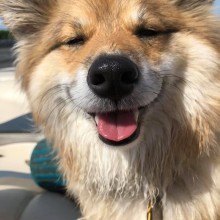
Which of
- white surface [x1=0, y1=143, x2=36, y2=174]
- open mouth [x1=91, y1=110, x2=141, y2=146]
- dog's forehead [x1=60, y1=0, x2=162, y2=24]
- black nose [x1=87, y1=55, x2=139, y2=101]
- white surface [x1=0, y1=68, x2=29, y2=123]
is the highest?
dog's forehead [x1=60, y1=0, x2=162, y2=24]

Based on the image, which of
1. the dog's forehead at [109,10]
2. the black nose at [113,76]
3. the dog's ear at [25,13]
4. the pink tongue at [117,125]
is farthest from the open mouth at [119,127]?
the dog's ear at [25,13]

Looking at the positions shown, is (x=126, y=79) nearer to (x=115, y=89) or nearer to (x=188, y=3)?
(x=115, y=89)

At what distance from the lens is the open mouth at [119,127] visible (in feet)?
8.50

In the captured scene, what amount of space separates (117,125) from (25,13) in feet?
3.76

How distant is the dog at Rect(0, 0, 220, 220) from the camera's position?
2.63 meters

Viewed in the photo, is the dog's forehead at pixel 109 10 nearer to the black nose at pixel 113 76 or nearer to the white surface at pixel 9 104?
the black nose at pixel 113 76

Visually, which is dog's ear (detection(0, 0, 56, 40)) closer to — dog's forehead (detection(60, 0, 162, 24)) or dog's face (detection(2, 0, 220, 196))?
dog's face (detection(2, 0, 220, 196))

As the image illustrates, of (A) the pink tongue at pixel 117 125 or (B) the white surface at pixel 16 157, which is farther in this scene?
(B) the white surface at pixel 16 157

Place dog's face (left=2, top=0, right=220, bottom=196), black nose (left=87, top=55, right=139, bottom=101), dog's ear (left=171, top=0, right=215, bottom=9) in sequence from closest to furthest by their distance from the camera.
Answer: black nose (left=87, top=55, right=139, bottom=101) < dog's face (left=2, top=0, right=220, bottom=196) < dog's ear (left=171, top=0, right=215, bottom=9)

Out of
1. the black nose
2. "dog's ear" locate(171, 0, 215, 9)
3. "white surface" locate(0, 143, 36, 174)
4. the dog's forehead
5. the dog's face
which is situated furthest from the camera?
"white surface" locate(0, 143, 36, 174)

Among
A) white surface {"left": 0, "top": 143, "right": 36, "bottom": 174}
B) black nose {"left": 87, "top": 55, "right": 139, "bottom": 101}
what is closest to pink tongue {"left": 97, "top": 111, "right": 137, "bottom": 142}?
black nose {"left": 87, "top": 55, "right": 139, "bottom": 101}

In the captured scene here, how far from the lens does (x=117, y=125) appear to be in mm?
2615

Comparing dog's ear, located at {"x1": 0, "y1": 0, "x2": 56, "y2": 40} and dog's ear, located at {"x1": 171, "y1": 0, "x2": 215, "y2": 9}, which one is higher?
dog's ear, located at {"x1": 171, "y1": 0, "x2": 215, "y2": 9}

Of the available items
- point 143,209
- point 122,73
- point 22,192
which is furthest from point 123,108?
point 22,192
